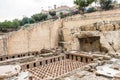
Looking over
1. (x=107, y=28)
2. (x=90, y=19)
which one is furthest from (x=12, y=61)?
(x=90, y=19)

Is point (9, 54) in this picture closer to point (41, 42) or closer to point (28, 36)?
point (28, 36)

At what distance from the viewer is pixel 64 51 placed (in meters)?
18.9

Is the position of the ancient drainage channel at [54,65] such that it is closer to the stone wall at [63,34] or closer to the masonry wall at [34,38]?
the stone wall at [63,34]

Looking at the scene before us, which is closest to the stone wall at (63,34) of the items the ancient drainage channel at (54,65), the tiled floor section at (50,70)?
the ancient drainage channel at (54,65)

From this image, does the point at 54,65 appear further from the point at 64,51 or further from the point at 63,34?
the point at 63,34

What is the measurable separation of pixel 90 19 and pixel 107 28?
169 inches

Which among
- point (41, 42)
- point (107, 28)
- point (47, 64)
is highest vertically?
point (107, 28)

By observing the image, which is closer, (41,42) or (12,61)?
(12,61)

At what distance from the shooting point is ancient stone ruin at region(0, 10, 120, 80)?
11336 mm

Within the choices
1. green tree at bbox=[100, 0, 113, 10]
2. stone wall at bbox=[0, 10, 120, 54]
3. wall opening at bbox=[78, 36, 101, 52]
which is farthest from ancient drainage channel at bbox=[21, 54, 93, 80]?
green tree at bbox=[100, 0, 113, 10]

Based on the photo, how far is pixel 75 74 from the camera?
35.6 ft

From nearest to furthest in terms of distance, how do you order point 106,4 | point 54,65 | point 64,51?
point 54,65
point 64,51
point 106,4

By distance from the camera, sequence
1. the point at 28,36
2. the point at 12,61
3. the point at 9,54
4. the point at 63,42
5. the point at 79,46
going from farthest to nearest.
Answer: the point at 63,42 < the point at 79,46 < the point at 28,36 < the point at 9,54 < the point at 12,61

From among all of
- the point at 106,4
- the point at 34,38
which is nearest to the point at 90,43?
the point at 34,38
